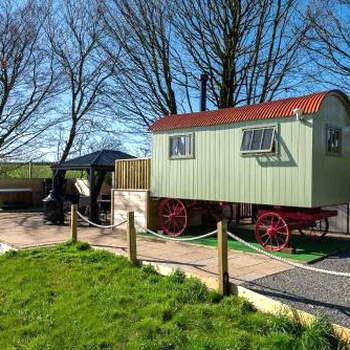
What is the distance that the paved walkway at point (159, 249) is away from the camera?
723 cm

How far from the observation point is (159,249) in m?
9.36

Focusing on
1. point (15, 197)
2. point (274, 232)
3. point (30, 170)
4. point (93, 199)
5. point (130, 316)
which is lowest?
point (130, 316)

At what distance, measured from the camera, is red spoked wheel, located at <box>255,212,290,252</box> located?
9.32 meters

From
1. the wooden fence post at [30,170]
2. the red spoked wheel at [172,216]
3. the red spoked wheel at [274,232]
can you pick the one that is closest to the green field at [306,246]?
the red spoked wheel at [274,232]

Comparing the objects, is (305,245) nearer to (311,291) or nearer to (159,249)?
(159,249)

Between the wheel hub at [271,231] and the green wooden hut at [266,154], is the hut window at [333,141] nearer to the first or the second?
the green wooden hut at [266,154]

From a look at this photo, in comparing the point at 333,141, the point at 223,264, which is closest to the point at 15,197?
the point at 333,141

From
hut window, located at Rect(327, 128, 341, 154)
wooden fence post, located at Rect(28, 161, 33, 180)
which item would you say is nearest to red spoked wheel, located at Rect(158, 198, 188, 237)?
hut window, located at Rect(327, 128, 341, 154)

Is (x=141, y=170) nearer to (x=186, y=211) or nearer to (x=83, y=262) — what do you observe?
(x=186, y=211)

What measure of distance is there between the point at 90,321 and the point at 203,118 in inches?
272

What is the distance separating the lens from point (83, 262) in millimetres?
7852

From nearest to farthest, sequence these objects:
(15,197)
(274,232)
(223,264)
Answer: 1. (223,264)
2. (274,232)
3. (15,197)

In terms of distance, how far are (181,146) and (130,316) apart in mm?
6801

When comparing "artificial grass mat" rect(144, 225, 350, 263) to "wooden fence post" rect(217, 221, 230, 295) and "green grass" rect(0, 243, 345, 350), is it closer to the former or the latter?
"wooden fence post" rect(217, 221, 230, 295)
